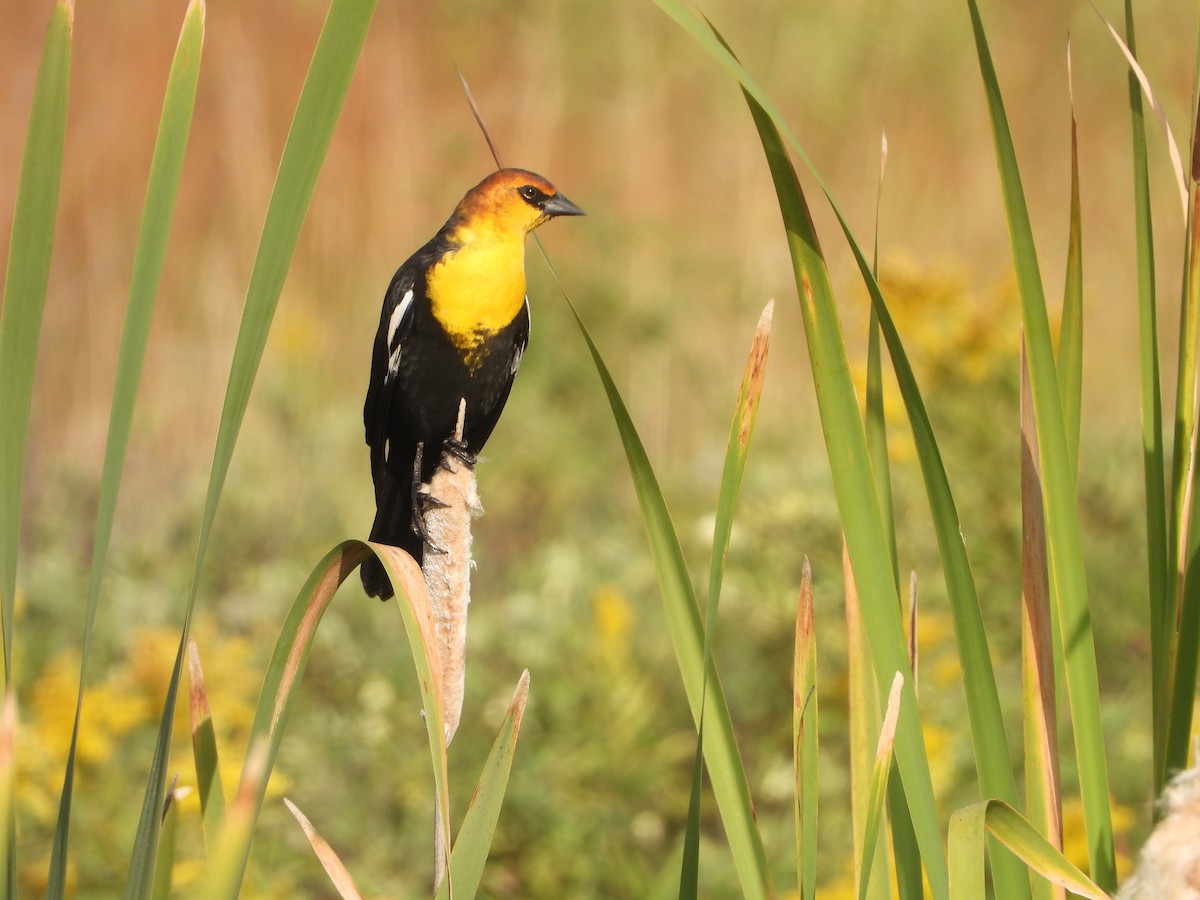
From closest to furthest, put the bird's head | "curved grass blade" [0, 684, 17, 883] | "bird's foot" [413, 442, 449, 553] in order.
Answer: "curved grass blade" [0, 684, 17, 883] < "bird's foot" [413, 442, 449, 553] < the bird's head

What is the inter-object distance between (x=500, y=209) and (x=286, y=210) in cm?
86

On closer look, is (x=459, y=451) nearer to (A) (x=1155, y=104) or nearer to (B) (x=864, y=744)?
(B) (x=864, y=744)

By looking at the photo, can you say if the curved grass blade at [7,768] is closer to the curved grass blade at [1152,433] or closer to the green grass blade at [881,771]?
the green grass blade at [881,771]

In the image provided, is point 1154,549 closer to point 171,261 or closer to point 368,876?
point 368,876

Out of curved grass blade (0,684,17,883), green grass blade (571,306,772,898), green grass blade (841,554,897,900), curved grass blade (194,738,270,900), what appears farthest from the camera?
green grass blade (841,554,897,900)

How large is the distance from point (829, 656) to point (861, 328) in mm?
846

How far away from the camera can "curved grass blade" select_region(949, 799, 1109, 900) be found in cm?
88

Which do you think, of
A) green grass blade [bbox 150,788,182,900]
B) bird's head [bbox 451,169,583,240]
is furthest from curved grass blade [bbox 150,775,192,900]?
bird's head [bbox 451,169,583,240]

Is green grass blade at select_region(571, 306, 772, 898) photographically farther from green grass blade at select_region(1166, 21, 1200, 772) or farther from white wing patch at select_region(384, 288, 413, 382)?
white wing patch at select_region(384, 288, 413, 382)

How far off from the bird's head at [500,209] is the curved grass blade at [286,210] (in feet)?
2.67

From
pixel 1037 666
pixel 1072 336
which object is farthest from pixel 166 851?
pixel 1072 336

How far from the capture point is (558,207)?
1.75 metres

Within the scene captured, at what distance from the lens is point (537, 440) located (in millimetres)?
4262

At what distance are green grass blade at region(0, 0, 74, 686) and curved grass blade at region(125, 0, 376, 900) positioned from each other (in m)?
0.14
